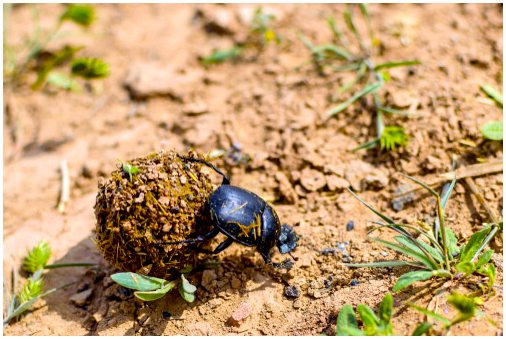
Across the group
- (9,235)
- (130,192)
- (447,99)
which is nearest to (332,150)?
(447,99)

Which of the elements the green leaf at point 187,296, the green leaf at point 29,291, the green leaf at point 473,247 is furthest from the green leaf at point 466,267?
the green leaf at point 29,291

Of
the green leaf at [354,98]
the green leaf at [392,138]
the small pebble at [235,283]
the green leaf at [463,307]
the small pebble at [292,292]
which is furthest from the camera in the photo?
the green leaf at [354,98]

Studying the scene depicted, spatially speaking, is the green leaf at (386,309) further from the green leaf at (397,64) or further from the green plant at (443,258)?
the green leaf at (397,64)

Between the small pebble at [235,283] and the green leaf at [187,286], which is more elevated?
the green leaf at [187,286]

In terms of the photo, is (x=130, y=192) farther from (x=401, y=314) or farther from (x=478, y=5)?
(x=478, y=5)

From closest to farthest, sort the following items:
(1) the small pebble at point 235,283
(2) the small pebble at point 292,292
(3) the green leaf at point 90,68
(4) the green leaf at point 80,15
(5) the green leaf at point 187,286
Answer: (5) the green leaf at point 187,286
(2) the small pebble at point 292,292
(1) the small pebble at point 235,283
(3) the green leaf at point 90,68
(4) the green leaf at point 80,15

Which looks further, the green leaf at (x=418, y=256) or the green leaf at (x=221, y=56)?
the green leaf at (x=221, y=56)

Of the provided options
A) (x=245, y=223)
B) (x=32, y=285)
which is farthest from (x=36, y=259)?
(x=245, y=223)
